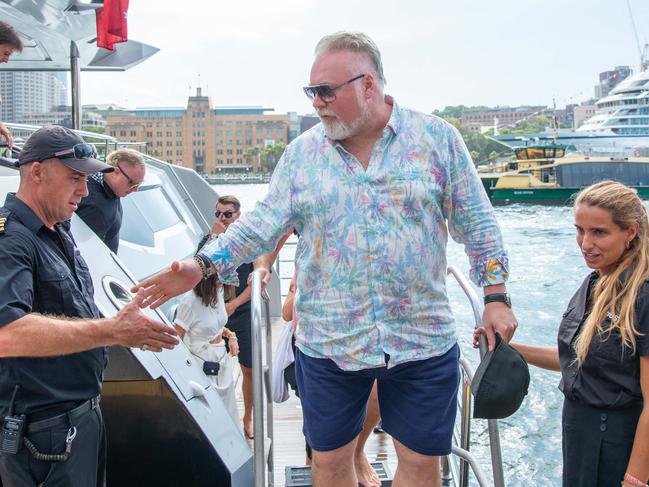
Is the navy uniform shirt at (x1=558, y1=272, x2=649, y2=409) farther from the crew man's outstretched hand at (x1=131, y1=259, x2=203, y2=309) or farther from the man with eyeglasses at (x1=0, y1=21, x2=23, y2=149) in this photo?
the man with eyeglasses at (x1=0, y1=21, x2=23, y2=149)

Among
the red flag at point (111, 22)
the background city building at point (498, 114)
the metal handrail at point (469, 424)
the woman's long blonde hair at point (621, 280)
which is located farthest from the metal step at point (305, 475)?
the background city building at point (498, 114)

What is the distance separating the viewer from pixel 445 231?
249 centimetres

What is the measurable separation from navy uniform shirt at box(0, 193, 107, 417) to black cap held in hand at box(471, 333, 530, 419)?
4.07ft

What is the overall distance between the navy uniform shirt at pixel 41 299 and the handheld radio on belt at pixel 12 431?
23mm

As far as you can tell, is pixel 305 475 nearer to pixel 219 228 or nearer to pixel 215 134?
pixel 219 228

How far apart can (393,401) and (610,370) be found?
0.71 m

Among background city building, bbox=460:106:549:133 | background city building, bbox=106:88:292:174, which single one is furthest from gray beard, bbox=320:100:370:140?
background city building, bbox=460:106:549:133

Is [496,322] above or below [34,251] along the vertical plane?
below

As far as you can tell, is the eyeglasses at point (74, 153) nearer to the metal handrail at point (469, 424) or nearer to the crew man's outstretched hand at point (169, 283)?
the crew man's outstretched hand at point (169, 283)

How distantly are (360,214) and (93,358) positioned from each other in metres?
0.97

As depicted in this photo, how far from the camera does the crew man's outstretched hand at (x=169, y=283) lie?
89.7 inches

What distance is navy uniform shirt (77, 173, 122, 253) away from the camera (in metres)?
4.33

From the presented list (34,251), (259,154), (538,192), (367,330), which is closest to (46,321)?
(34,251)

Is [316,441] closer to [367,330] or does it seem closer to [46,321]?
[367,330]
